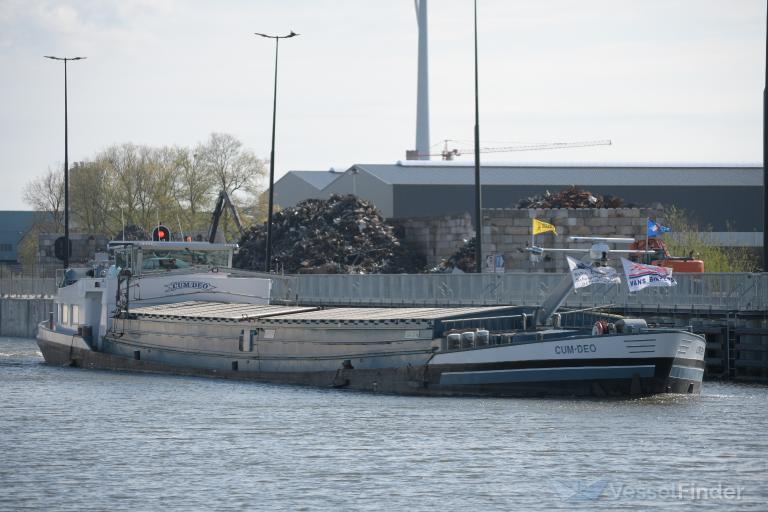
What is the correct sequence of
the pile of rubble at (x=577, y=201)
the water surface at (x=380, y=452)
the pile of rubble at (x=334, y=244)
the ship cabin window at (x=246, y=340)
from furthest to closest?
the pile of rubble at (x=334, y=244)
the pile of rubble at (x=577, y=201)
the ship cabin window at (x=246, y=340)
the water surface at (x=380, y=452)

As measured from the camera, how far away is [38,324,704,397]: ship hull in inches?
1412

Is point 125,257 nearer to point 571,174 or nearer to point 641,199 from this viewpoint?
point 641,199

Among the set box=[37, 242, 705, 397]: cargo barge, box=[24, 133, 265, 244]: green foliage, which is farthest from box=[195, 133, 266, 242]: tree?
box=[37, 242, 705, 397]: cargo barge

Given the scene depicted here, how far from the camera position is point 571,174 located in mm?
118250

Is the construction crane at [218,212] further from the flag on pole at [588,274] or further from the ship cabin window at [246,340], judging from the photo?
the flag on pole at [588,274]

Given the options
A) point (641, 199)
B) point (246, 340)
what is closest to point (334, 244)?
point (641, 199)

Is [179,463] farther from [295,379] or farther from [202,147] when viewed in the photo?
[202,147]

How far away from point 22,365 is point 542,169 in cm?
6901

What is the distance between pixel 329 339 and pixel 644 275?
10025 mm

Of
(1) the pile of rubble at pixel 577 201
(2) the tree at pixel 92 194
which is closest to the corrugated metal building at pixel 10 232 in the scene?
(2) the tree at pixel 92 194

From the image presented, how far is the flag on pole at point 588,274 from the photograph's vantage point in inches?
1444

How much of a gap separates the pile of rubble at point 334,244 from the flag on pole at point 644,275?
49259 mm

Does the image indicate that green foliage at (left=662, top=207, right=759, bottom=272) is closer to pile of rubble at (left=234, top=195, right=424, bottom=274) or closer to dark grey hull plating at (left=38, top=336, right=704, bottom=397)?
pile of rubble at (left=234, top=195, right=424, bottom=274)

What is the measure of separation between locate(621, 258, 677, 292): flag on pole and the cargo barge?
3.82 feet
